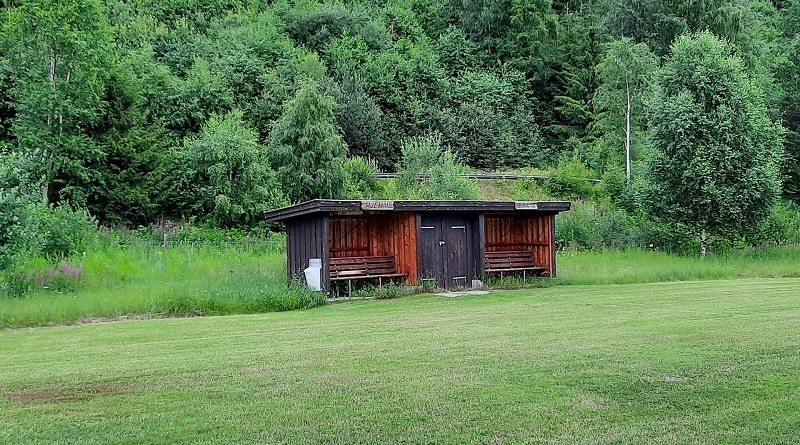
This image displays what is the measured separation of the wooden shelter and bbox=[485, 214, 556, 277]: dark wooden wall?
0.35 metres

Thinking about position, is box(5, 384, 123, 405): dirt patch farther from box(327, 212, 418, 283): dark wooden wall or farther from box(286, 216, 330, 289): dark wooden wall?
box(327, 212, 418, 283): dark wooden wall

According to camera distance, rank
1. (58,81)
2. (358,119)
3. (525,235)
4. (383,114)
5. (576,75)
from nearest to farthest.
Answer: (525,235)
(58,81)
(358,119)
(383,114)
(576,75)

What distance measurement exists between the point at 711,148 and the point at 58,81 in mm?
22863

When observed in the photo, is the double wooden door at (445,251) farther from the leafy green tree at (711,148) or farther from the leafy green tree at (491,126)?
the leafy green tree at (491,126)

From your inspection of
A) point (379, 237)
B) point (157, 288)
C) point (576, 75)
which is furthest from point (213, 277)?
point (576, 75)

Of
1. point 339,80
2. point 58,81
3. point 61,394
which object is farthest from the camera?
point 339,80

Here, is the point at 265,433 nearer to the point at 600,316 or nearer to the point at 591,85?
the point at 600,316

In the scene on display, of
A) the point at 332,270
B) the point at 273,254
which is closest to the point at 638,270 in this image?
the point at 332,270

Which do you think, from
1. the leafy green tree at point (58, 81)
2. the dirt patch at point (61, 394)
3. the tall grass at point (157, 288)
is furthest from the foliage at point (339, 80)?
the dirt patch at point (61, 394)

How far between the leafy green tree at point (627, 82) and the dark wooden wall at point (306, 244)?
71.2 ft

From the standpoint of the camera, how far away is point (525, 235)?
19625 mm

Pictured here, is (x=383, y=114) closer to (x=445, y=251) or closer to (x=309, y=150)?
(x=309, y=150)

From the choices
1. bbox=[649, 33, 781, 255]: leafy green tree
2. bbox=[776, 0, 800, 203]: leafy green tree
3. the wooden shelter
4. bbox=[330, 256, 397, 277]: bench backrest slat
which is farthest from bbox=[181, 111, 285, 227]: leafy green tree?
bbox=[776, 0, 800, 203]: leafy green tree

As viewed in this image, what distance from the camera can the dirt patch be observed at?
227 inches
